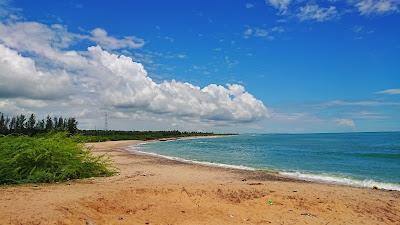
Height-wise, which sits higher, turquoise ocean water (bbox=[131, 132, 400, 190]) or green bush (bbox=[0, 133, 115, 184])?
green bush (bbox=[0, 133, 115, 184])

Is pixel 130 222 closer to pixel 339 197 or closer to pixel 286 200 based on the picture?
pixel 286 200

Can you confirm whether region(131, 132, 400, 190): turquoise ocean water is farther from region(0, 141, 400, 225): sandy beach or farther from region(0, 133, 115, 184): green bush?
region(0, 133, 115, 184): green bush

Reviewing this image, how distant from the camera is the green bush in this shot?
14.5m

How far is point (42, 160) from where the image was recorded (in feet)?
50.6

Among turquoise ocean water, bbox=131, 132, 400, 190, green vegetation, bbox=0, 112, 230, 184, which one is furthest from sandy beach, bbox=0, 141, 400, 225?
turquoise ocean water, bbox=131, 132, 400, 190

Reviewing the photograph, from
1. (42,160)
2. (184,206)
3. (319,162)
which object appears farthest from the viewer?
(319,162)

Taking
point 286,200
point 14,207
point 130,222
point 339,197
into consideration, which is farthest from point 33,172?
point 339,197

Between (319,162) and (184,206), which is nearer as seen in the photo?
(184,206)

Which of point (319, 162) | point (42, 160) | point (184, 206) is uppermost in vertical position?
point (42, 160)

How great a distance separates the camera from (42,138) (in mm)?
16609

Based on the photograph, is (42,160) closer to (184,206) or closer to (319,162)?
(184,206)

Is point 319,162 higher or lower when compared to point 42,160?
lower

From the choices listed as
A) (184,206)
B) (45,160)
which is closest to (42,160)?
(45,160)

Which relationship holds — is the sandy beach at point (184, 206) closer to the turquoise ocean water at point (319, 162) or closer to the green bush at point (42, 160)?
the green bush at point (42, 160)
